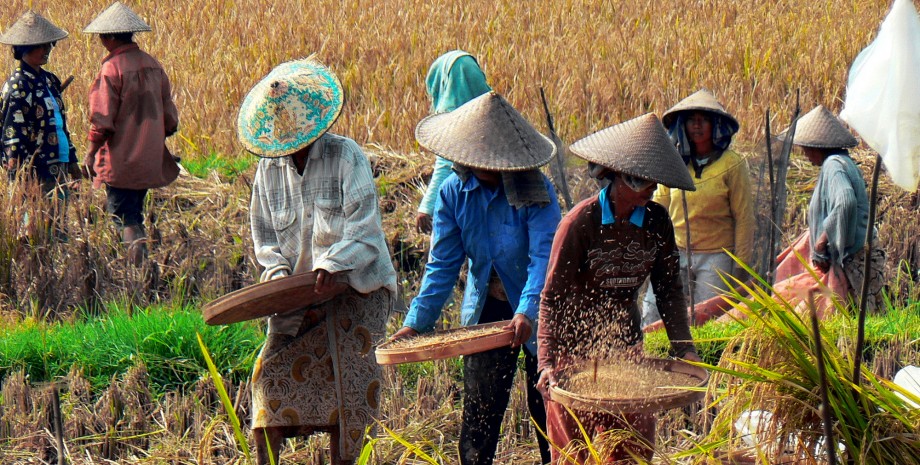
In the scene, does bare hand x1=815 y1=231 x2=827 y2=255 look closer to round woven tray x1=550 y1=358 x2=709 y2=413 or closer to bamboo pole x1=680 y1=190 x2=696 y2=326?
bamboo pole x1=680 y1=190 x2=696 y2=326

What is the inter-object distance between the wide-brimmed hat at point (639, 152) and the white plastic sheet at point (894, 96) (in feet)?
4.20

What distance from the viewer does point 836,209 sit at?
18.5ft

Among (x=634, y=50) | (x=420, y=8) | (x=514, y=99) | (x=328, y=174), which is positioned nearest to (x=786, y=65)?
(x=634, y=50)

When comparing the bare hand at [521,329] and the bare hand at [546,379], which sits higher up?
the bare hand at [521,329]

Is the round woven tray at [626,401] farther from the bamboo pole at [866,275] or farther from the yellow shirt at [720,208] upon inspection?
the yellow shirt at [720,208]

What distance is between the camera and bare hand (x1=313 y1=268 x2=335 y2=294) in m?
4.07

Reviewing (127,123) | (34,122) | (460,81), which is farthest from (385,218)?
(34,122)

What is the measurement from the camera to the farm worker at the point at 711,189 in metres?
5.61

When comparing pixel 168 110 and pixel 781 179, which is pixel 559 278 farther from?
pixel 168 110

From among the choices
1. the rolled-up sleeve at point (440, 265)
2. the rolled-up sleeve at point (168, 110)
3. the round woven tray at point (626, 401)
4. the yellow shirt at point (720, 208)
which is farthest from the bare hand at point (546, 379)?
the rolled-up sleeve at point (168, 110)

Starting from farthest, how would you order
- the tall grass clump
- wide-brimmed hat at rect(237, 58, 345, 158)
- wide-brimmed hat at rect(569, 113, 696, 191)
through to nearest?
wide-brimmed hat at rect(237, 58, 345, 158) < wide-brimmed hat at rect(569, 113, 696, 191) < the tall grass clump

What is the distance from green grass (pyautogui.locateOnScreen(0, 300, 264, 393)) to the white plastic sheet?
3.54 metres

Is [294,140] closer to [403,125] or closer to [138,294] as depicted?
[138,294]

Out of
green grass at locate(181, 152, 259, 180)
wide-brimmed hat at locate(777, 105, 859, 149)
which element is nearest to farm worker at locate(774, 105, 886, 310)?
wide-brimmed hat at locate(777, 105, 859, 149)
